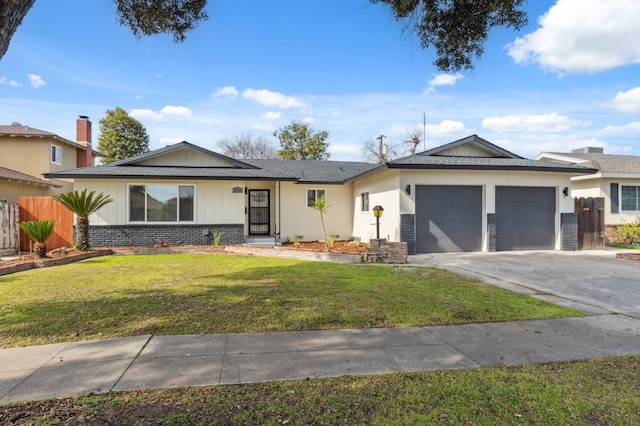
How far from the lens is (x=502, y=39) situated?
721 centimetres

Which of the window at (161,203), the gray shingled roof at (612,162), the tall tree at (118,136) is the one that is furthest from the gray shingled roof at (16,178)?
the gray shingled roof at (612,162)

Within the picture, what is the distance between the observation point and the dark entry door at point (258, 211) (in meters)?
16.3

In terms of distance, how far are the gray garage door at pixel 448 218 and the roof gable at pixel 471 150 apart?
176 cm

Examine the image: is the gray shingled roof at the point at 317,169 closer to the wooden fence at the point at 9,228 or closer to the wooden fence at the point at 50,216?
the wooden fence at the point at 50,216

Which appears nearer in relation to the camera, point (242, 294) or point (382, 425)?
point (382, 425)

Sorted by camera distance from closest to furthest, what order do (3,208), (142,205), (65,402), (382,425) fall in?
1. (382,425)
2. (65,402)
3. (3,208)
4. (142,205)

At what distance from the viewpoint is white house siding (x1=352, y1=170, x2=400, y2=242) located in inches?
488

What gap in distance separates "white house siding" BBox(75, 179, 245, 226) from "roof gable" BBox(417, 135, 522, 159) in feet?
25.2

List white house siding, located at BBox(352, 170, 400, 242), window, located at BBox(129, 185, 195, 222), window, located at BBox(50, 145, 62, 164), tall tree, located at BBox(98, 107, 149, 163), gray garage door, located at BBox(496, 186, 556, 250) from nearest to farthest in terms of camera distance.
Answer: white house siding, located at BBox(352, 170, 400, 242)
gray garage door, located at BBox(496, 186, 556, 250)
window, located at BBox(129, 185, 195, 222)
window, located at BBox(50, 145, 62, 164)
tall tree, located at BBox(98, 107, 149, 163)

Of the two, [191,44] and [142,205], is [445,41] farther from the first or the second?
[142,205]

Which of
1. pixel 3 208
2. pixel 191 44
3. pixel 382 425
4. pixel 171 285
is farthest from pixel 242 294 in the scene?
pixel 3 208

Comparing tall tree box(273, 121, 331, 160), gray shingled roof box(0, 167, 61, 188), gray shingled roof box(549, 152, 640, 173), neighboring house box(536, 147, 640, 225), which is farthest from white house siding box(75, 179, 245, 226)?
tall tree box(273, 121, 331, 160)

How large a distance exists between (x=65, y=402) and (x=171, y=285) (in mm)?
A: 4519

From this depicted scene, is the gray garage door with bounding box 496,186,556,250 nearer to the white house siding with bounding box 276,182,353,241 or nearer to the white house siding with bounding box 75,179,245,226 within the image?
the white house siding with bounding box 276,182,353,241
